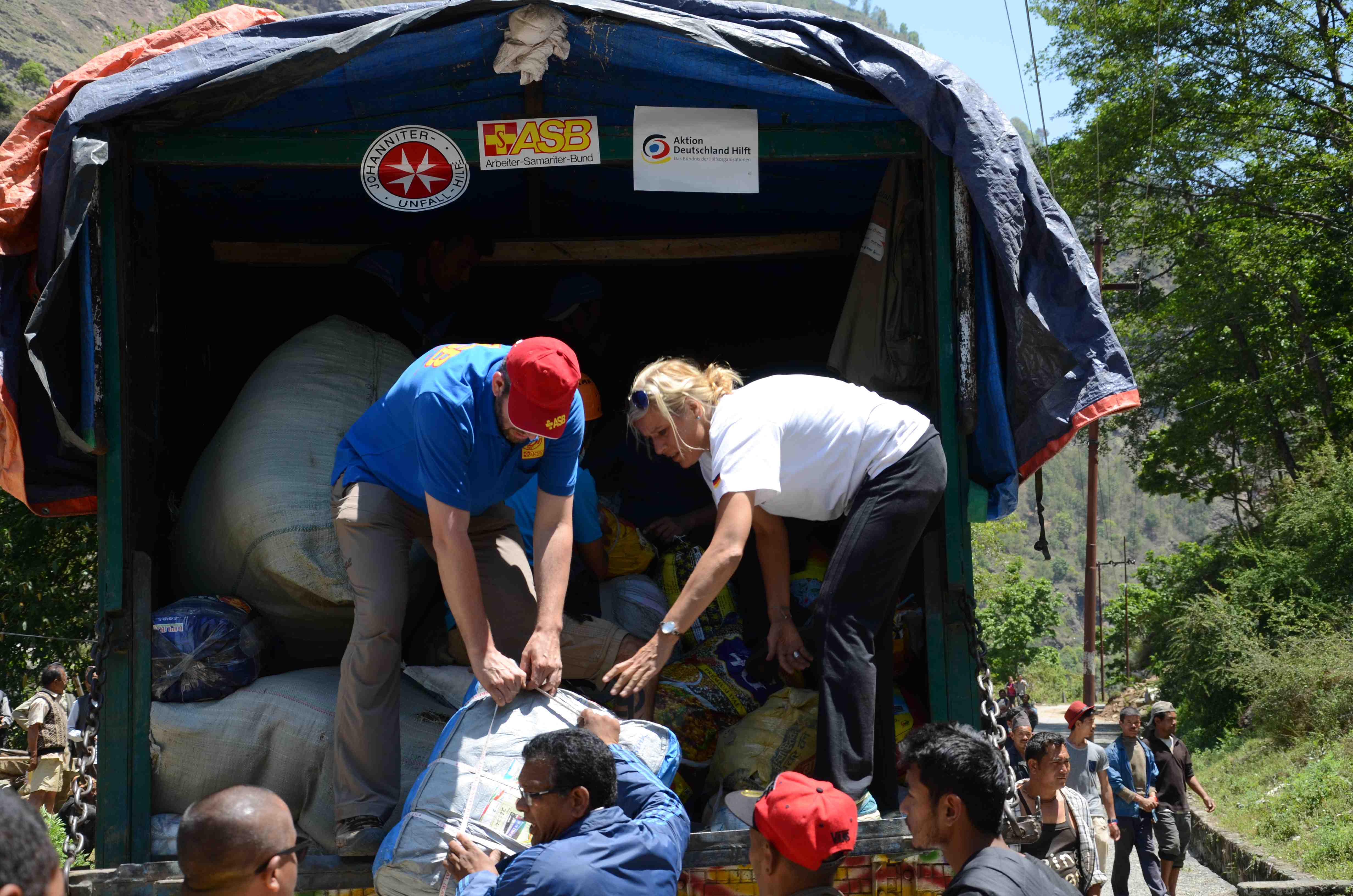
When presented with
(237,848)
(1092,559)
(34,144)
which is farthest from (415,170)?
(1092,559)

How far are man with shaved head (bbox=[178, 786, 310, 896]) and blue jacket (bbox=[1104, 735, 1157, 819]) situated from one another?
7.71 meters

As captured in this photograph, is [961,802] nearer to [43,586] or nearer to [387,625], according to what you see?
[387,625]

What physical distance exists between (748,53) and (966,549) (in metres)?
1.66

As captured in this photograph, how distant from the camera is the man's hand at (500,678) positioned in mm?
3172

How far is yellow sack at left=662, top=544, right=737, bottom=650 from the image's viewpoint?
13.8ft

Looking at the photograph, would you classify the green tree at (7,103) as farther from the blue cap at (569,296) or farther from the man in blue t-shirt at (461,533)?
the man in blue t-shirt at (461,533)

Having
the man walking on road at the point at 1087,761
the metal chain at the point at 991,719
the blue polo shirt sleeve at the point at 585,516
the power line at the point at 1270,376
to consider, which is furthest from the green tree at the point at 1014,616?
the metal chain at the point at 991,719

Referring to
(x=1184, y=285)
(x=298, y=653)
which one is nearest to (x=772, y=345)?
(x=298, y=653)

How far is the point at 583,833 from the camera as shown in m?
2.58

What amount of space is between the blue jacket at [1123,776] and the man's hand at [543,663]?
6.57 meters

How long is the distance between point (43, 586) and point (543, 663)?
11986 millimetres

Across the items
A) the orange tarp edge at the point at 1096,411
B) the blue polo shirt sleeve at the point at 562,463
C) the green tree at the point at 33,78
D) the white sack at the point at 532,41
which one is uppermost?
the green tree at the point at 33,78

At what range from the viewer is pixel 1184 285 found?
2386 cm

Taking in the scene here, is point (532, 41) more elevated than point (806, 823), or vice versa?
point (532, 41)
